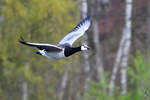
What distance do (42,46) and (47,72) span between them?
402 inches

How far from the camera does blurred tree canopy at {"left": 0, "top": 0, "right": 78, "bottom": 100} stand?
1909 centimetres

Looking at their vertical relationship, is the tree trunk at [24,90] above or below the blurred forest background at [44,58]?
below

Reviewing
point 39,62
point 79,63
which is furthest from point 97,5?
point 39,62

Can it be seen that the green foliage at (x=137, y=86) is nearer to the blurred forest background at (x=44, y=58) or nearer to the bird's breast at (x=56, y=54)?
the blurred forest background at (x=44, y=58)

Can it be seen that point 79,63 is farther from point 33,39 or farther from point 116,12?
point 116,12

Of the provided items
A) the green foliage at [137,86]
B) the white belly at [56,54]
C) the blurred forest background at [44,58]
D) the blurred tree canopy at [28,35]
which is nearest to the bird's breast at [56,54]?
the white belly at [56,54]

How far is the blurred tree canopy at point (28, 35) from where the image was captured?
19.1 m

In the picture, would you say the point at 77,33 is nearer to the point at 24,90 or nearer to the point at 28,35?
the point at 28,35

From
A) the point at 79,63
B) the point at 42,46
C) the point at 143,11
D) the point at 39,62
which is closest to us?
the point at 42,46

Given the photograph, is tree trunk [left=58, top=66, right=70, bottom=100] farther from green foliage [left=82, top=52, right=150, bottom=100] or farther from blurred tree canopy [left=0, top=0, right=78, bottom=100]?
green foliage [left=82, top=52, right=150, bottom=100]

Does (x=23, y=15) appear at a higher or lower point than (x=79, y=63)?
higher

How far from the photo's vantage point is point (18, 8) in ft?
64.0

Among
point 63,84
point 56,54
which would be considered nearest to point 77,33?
point 56,54

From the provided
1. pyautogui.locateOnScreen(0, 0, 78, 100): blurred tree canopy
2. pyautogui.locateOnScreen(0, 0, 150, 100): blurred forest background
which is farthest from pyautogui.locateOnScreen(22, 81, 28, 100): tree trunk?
pyautogui.locateOnScreen(0, 0, 78, 100): blurred tree canopy
